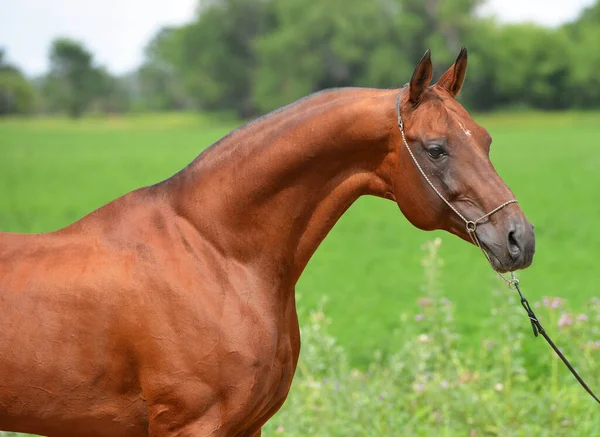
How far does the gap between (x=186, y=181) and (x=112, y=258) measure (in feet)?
1.22

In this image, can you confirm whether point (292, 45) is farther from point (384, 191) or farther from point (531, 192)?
point (384, 191)

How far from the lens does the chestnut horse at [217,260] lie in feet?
8.54

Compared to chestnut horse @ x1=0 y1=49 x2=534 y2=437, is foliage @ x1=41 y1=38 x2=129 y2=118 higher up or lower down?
higher up

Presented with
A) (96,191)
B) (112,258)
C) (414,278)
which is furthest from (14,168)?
(112,258)

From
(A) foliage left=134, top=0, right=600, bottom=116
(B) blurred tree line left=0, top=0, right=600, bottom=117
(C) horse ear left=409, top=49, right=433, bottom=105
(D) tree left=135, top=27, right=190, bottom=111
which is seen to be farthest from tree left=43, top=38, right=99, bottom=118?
(C) horse ear left=409, top=49, right=433, bottom=105

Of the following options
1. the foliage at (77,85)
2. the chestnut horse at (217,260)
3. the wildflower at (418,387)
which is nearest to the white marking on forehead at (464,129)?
the chestnut horse at (217,260)

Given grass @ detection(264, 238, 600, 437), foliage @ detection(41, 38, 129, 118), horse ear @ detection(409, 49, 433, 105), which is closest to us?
horse ear @ detection(409, 49, 433, 105)

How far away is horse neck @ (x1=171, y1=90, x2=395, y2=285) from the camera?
2.72 m

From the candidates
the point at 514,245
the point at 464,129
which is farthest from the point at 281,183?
the point at 514,245

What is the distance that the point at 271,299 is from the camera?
275 centimetres

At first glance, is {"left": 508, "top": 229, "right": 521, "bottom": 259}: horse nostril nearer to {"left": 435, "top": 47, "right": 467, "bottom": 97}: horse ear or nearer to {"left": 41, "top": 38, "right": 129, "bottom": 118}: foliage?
{"left": 435, "top": 47, "right": 467, "bottom": 97}: horse ear

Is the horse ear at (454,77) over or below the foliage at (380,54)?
below

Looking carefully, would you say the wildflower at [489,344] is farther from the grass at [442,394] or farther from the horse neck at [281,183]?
the horse neck at [281,183]

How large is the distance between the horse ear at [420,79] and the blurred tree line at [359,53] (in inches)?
2276
